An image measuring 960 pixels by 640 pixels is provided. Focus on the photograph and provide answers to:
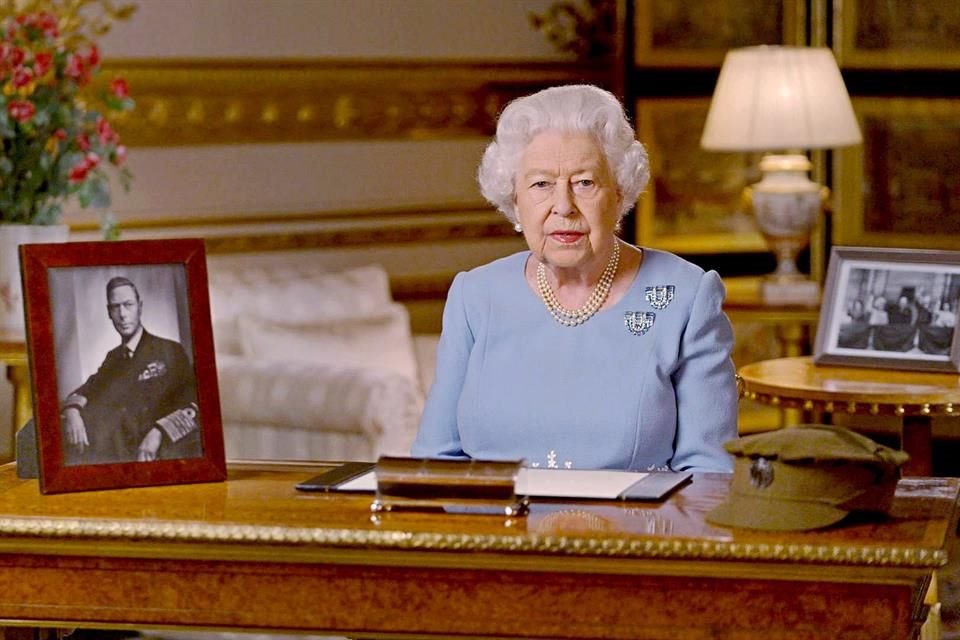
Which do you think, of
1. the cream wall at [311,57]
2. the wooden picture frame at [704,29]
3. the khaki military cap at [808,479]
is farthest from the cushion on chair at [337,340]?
the khaki military cap at [808,479]

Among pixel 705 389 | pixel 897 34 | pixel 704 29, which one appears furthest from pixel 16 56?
pixel 897 34

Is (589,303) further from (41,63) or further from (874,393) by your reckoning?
(41,63)

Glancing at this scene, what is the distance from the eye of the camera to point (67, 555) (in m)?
2.45

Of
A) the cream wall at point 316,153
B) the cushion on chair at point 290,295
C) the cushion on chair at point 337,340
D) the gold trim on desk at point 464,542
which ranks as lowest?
the cushion on chair at point 337,340

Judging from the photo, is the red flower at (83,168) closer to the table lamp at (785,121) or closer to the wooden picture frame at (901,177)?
the table lamp at (785,121)

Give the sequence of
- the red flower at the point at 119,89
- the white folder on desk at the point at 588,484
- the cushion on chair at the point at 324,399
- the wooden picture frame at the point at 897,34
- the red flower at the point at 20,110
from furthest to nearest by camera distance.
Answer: the wooden picture frame at the point at 897,34, the cushion on chair at the point at 324,399, the red flower at the point at 119,89, the red flower at the point at 20,110, the white folder on desk at the point at 588,484

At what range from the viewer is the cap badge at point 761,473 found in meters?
2.30

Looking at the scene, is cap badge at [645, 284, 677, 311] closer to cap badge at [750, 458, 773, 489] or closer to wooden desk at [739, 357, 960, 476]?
cap badge at [750, 458, 773, 489]

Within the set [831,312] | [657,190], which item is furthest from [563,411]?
[657,190]

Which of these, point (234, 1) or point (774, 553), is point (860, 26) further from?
Result: point (774, 553)

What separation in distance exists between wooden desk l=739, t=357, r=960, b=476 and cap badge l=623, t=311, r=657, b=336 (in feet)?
4.26

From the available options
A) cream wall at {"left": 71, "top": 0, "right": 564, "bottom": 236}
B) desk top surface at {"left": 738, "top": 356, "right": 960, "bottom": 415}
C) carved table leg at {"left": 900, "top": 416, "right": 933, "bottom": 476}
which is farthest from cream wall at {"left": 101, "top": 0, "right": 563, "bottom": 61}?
carved table leg at {"left": 900, "top": 416, "right": 933, "bottom": 476}

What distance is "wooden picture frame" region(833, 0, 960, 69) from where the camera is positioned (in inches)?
307

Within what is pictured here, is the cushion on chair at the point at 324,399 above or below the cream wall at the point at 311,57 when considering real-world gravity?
below
